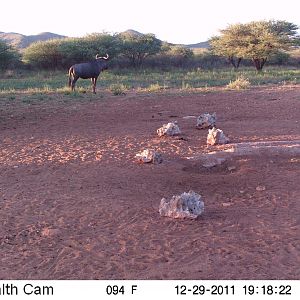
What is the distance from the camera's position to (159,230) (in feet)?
16.5

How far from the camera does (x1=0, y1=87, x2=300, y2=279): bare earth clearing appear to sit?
4.26 meters

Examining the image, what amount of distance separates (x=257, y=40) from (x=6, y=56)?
16.1m

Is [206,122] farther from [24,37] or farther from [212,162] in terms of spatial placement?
[24,37]

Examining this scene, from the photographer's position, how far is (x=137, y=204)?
581 centimetres

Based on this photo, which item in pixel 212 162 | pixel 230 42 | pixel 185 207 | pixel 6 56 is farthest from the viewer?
pixel 230 42

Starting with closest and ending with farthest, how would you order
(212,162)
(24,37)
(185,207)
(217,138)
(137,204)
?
(185,207) → (137,204) → (212,162) → (217,138) → (24,37)

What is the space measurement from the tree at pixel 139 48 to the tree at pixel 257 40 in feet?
14.5

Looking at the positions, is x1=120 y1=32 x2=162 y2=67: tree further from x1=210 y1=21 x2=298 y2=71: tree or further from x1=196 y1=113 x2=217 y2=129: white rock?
x1=196 y1=113 x2=217 y2=129: white rock

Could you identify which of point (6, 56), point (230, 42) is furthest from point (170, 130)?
point (230, 42)

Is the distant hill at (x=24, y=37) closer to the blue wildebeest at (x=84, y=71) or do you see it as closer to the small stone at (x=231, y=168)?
the blue wildebeest at (x=84, y=71)

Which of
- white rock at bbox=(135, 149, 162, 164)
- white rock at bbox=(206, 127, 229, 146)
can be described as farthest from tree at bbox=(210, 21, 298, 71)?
white rock at bbox=(135, 149, 162, 164)

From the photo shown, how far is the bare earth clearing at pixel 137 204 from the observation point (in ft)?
14.0

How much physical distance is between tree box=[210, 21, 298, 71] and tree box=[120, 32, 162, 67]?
4.42 meters

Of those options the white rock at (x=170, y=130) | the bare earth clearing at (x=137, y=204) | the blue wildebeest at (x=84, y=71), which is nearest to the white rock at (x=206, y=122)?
the bare earth clearing at (x=137, y=204)
